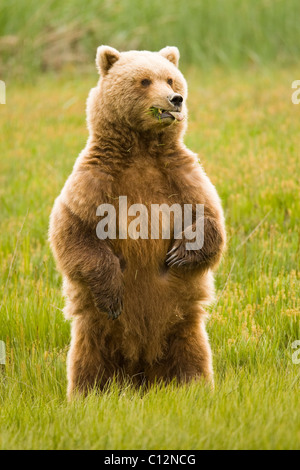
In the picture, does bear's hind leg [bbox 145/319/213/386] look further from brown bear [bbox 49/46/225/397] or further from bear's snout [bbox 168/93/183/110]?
bear's snout [bbox 168/93/183/110]

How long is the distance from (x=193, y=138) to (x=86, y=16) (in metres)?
5.00

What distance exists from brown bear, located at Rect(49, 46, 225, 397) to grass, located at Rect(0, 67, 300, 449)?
22 centimetres

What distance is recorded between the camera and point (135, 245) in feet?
13.8

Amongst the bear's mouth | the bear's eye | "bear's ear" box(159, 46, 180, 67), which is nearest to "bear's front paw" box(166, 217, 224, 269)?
the bear's mouth

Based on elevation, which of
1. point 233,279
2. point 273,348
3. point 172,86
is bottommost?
point 273,348

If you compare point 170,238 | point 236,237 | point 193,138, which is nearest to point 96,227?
point 170,238

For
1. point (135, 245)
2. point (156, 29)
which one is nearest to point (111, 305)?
point (135, 245)

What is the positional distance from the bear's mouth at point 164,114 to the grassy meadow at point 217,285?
50.1 inches

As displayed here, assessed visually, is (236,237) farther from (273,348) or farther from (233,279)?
(273,348)

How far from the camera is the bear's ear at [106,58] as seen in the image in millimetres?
4355

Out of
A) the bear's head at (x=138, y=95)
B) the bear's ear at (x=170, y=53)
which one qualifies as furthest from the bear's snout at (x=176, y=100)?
the bear's ear at (x=170, y=53)

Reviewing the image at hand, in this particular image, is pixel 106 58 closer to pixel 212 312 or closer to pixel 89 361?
pixel 89 361

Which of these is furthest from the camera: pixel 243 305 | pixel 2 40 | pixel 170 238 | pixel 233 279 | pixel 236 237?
pixel 2 40
